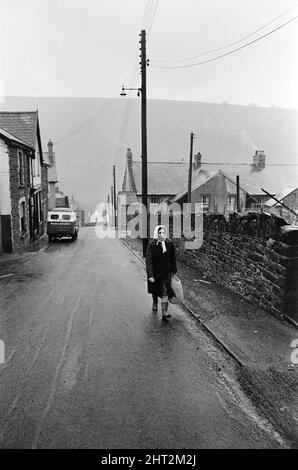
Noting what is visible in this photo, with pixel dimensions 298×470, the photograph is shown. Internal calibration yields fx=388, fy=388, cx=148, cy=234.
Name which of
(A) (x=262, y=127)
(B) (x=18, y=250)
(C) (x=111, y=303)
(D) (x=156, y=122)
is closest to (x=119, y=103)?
(D) (x=156, y=122)

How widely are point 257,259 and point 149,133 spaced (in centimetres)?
15699

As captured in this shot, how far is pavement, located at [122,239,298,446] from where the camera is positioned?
4594 mm

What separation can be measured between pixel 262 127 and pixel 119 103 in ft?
224

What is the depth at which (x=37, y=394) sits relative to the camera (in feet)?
15.7

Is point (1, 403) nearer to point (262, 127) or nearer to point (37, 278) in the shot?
point (37, 278)

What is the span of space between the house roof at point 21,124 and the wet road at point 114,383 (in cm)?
2023

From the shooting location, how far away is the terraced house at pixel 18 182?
2012 cm

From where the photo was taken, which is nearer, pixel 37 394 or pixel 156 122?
pixel 37 394

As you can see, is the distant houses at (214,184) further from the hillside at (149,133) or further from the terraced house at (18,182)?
the hillside at (149,133)

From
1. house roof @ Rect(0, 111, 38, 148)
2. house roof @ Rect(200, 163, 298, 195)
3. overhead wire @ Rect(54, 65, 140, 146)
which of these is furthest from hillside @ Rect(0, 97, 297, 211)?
house roof @ Rect(0, 111, 38, 148)

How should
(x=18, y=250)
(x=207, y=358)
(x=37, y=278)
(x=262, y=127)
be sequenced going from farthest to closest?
(x=262, y=127), (x=18, y=250), (x=37, y=278), (x=207, y=358)

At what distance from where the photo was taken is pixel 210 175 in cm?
4575

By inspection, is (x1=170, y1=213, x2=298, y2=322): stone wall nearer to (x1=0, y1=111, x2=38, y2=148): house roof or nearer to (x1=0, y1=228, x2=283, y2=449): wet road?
(x1=0, y1=228, x2=283, y2=449): wet road

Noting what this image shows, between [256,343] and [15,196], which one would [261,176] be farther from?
[256,343]
